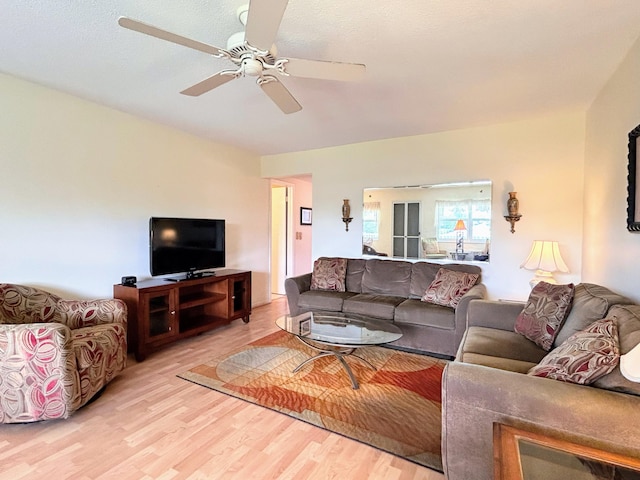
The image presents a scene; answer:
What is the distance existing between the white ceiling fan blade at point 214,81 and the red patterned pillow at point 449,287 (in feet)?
8.89

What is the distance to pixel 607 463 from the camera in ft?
3.29

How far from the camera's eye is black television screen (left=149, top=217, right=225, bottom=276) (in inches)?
133

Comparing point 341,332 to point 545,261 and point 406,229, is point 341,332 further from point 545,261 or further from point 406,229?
point 545,261

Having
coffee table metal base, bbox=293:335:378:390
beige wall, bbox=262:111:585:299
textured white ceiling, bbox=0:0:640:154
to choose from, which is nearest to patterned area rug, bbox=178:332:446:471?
coffee table metal base, bbox=293:335:378:390

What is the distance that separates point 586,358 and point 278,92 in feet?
6.84

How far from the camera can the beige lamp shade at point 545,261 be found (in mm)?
3152

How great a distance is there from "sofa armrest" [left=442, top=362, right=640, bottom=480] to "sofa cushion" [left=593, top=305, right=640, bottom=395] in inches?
1.6

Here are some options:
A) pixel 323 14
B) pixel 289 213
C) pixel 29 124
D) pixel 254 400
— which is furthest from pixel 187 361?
pixel 289 213

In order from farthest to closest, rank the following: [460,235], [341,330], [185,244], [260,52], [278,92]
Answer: [460,235]
[185,244]
[341,330]
[278,92]
[260,52]

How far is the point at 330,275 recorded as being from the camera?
411 cm

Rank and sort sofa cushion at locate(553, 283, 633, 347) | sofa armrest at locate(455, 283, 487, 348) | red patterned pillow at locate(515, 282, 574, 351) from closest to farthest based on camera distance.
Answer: sofa cushion at locate(553, 283, 633, 347) → red patterned pillow at locate(515, 282, 574, 351) → sofa armrest at locate(455, 283, 487, 348)

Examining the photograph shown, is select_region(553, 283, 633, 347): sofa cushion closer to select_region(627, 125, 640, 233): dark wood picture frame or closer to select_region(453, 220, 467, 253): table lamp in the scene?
select_region(627, 125, 640, 233): dark wood picture frame

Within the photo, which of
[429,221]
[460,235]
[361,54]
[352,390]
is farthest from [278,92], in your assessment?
[460,235]

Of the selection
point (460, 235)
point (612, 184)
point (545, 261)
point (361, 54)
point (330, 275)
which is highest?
point (361, 54)
